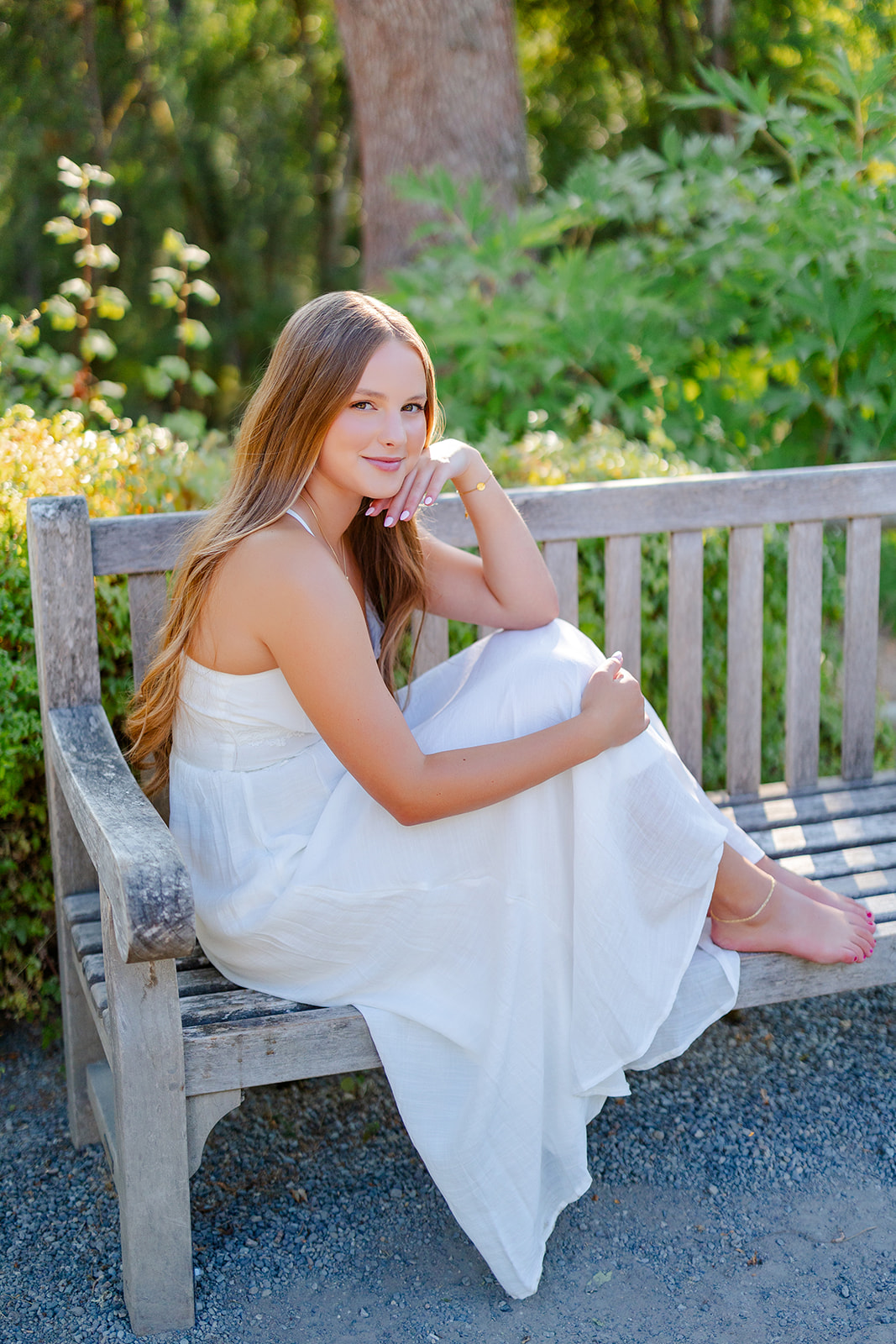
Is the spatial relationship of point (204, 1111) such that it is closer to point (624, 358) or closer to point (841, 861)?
point (841, 861)

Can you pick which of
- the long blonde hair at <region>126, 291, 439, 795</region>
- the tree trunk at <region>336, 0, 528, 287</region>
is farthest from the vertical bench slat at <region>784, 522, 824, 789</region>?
the tree trunk at <region>336, 0, 528, 287</region>

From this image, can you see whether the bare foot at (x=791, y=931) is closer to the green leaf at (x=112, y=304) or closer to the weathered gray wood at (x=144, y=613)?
the weathered gray wood at (x=144, y=613)

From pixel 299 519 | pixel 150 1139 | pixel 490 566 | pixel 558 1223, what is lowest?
pixel 558 1223

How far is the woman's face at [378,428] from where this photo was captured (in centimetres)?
212

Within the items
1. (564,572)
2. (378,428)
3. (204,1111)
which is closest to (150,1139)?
(204,1111)

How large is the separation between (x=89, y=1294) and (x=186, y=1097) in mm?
450

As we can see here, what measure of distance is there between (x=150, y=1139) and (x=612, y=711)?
38.7 inches

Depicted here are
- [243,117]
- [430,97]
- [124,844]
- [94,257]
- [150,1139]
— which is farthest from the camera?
[243,117]

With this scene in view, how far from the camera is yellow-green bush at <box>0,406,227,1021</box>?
2.53 meters

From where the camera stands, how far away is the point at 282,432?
2.15 m

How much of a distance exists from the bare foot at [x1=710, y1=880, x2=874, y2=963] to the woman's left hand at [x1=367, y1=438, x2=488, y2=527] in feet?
2.89

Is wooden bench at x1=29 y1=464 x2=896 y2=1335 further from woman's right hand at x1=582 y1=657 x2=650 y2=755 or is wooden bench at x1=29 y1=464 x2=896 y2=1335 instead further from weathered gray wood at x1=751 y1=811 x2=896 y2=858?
woman's right hand at x1=582 y1=657 x2=650 y2=755

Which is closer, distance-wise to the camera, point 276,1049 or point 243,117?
point 276,1049

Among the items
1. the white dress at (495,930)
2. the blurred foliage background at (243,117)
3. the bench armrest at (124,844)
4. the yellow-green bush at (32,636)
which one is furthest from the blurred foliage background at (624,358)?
the blurred foliage background at (243,117)
